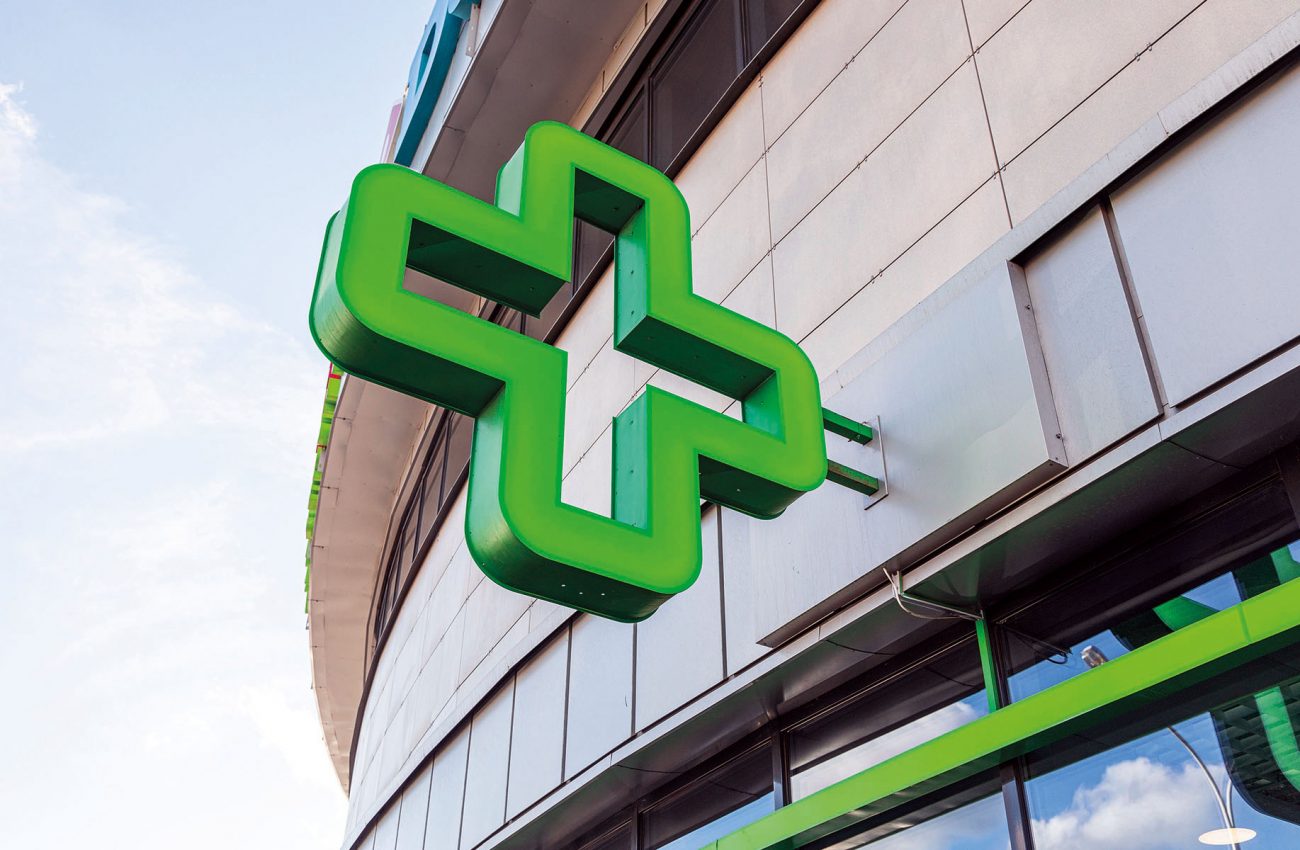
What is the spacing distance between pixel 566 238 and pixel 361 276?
102cm

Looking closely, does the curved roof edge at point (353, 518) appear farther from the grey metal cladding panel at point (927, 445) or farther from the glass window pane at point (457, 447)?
the grey metal cladding panel at point (927, 445)

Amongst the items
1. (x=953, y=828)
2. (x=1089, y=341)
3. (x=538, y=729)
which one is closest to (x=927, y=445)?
(x=1089, y=341)

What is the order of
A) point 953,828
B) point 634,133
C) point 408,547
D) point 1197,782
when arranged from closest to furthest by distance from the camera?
point 1197,782 < point 953,828 < point 634,133 < point 408,547

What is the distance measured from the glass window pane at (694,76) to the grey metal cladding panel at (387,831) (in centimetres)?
750

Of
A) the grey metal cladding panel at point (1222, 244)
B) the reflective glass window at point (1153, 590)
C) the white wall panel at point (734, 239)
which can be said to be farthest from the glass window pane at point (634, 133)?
the reflective glass window at point (1153, 590)

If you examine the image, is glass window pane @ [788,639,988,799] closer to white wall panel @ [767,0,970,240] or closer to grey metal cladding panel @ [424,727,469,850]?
white wall panel @ [767,0,970,240]

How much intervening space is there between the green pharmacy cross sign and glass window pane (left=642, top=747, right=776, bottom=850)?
202 centimetres

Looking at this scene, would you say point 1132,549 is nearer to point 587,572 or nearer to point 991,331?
point 991,331

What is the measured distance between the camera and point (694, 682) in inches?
255

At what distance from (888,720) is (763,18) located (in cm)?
542

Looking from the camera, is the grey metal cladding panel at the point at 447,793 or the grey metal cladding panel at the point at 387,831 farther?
the grey metal cladding panel at the point at 387,831

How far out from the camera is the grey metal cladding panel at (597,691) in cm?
725

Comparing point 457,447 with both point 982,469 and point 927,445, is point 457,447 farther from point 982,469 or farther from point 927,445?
point 982,469

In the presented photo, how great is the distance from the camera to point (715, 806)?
6.59m
